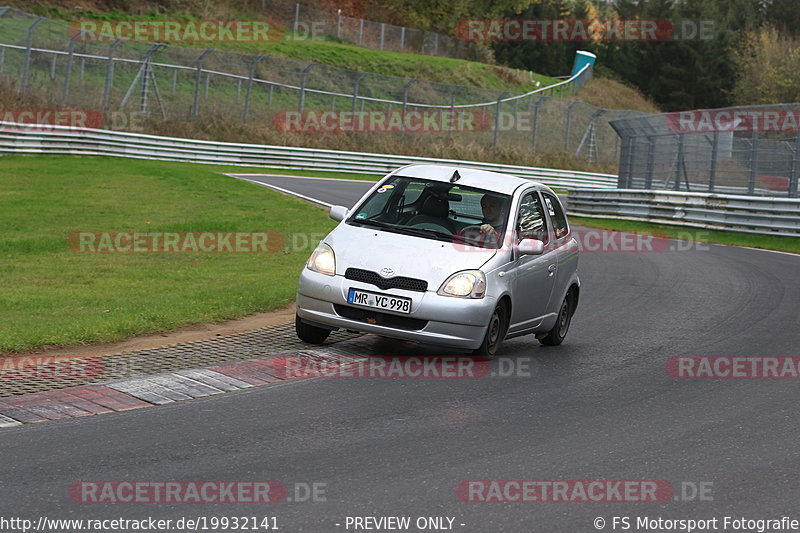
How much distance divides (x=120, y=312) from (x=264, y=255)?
20.1 ft

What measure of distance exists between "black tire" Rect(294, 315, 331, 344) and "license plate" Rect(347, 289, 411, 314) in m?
0.72

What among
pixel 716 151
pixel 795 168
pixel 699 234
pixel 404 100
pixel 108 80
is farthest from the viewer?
pixel 404 100

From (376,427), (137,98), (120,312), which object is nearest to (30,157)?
(137,98)

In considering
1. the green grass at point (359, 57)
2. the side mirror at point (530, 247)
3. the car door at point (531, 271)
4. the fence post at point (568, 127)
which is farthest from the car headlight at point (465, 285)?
the green grass at point (359, 57)

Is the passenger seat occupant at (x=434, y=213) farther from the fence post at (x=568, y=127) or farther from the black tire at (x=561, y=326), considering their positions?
the fence post at (x=568, y=127)

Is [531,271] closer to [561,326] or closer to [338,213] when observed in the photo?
[561,326]

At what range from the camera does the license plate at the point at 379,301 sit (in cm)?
933

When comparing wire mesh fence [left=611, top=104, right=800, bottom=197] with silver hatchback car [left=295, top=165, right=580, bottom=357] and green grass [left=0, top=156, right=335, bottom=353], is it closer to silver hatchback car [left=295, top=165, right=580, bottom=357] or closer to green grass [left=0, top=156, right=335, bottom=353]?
green grass [left=0, top=156, right=335, bottom=353]

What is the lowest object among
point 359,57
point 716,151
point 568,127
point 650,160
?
point 650,160

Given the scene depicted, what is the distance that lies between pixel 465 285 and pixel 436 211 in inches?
49.3

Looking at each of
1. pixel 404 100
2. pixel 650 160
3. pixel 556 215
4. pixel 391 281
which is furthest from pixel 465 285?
pixel 404 100

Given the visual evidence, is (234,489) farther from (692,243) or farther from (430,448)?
(692,243)

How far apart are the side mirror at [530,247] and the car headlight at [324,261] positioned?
170 centimetres

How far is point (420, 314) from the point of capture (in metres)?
9.30
